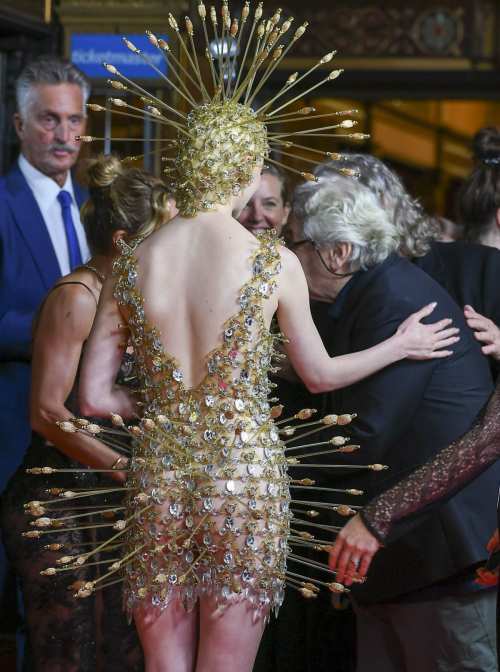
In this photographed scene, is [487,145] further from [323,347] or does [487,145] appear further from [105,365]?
[105,365]

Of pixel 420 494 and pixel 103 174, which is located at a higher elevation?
pixel 103 174

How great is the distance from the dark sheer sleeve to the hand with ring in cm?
2

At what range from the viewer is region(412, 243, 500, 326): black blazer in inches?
126

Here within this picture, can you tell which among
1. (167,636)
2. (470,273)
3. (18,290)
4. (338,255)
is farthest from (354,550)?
(18,290)

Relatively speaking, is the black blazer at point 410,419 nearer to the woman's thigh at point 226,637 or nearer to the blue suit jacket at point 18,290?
the woman's thigh at point 226,637

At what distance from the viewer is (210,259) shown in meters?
2.12

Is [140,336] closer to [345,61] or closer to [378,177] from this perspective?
[378,177]

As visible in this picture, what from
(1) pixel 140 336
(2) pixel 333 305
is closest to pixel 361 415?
(2) pixel 333 305

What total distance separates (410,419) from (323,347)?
49 centimetres

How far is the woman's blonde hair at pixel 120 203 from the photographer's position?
286 cm

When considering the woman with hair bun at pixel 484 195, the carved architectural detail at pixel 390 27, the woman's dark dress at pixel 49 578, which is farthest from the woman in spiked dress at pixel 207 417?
the carved architectural detail at pixel 390 27

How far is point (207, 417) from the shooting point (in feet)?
6.95

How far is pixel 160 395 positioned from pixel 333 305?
0.86 metres

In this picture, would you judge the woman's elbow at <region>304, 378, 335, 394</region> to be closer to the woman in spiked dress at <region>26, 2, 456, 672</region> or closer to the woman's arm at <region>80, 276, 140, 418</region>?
the woman in spiked dress at <region>26, 2, 456, 672</region>
